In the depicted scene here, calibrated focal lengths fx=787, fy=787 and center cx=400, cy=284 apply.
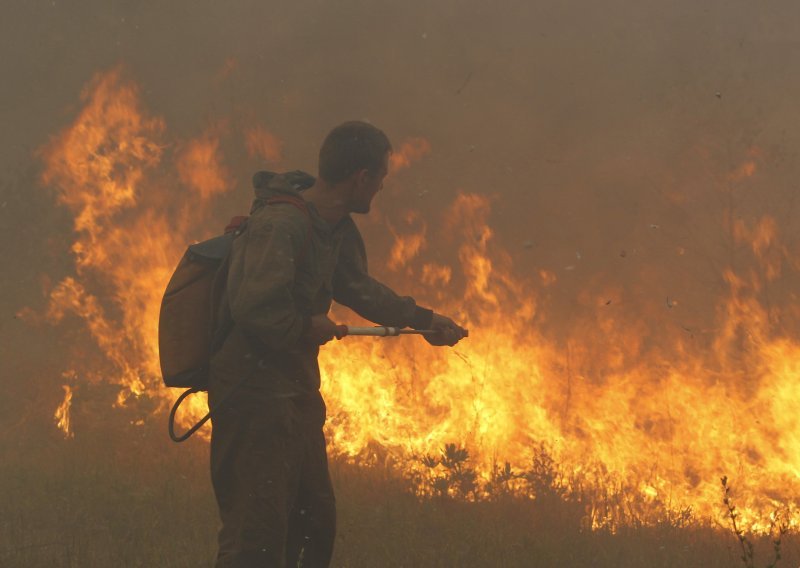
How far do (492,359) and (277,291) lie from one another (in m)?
5.20

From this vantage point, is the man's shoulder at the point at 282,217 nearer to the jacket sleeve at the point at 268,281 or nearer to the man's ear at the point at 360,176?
the jacket sleeve at the point at 268,281

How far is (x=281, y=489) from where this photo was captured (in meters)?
3.15

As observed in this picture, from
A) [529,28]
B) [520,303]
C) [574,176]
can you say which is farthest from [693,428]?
[529,28]

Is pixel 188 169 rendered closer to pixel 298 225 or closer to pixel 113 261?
pixel 113 261

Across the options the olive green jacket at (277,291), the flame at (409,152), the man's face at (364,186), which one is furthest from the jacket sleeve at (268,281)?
the flame at (409,152)

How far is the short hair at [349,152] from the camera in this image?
3447mm

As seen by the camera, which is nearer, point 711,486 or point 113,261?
point 711,486

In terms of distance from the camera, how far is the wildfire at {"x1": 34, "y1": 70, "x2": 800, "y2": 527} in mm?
7207

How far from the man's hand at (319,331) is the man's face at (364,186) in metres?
0.58

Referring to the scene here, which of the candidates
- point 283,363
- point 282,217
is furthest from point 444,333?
point 282,217

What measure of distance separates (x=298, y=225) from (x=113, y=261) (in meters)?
7.48

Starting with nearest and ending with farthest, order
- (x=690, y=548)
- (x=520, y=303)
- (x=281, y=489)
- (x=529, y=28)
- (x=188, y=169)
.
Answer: (x=281, y=489), (x=690, y=548), (x=520, y=303), (x=188, y=169), (x=529, y=28)

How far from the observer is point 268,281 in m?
2.98

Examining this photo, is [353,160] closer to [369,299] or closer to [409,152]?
[369,299]
